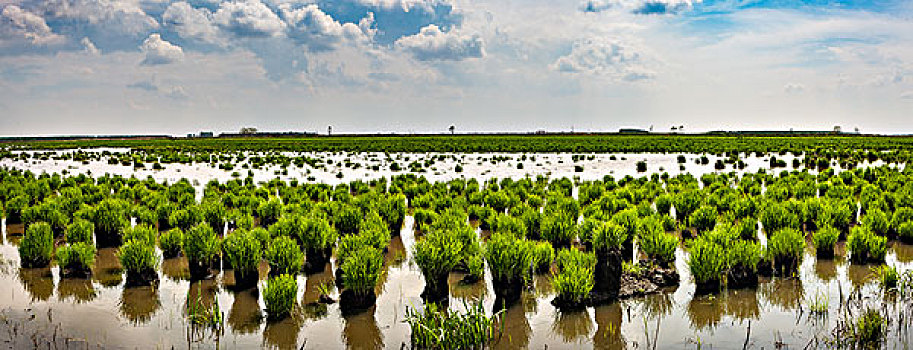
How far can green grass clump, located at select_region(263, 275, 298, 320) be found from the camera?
6.28 meters

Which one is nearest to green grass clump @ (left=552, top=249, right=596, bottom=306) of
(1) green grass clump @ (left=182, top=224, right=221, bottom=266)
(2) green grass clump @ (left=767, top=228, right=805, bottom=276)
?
(2) green grass clump @ (left=767, top=228, right=805, bottom=276)

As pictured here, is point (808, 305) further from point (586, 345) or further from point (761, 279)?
point (586, 345)

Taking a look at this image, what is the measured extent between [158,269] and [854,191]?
724 inches

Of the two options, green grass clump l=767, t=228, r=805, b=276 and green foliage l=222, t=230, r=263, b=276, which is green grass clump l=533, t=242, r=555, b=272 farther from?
green foliage l=222, t=230, r=263, b=276

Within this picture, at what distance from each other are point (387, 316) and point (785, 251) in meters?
5.37

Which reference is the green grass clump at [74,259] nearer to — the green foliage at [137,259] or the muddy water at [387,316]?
the muddy water at [387,316]

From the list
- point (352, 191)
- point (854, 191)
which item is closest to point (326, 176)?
point (352, 191)

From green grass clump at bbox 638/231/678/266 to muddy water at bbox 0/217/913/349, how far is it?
34 cm

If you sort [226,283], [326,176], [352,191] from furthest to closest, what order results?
[326,176]
[352,191]
[226,283]

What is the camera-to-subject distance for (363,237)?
27.7ft

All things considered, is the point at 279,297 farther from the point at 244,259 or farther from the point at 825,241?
the point at 825,241

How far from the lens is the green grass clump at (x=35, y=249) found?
28.2 feet

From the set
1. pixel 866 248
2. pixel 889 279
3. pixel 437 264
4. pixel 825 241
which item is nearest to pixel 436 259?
pixel 437 264

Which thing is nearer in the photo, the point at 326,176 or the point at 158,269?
the point at 158,269
